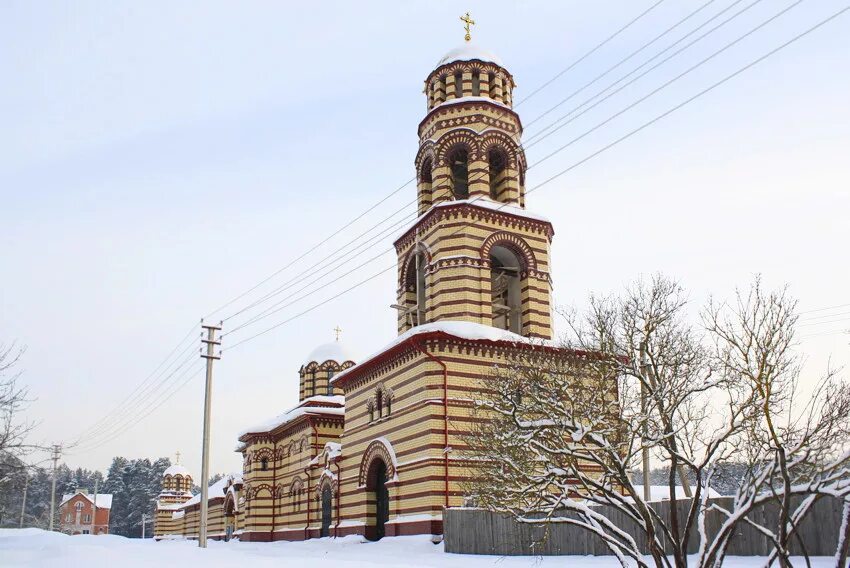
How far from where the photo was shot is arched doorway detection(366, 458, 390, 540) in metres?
30.1

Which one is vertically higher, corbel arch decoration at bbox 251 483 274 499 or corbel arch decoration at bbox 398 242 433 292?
corbel arch decoration at bbox 398 242 433 292

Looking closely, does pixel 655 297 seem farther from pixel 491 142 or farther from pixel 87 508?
pixel 87 508

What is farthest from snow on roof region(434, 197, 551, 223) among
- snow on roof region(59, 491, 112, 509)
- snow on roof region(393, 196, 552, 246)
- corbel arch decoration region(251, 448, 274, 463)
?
snow on roof region(59, 491, 112, 509)

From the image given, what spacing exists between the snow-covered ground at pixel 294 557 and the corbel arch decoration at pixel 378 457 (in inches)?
94.5

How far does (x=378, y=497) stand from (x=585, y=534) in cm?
1232

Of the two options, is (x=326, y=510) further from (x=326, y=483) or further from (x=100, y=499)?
(x=100, y=499)

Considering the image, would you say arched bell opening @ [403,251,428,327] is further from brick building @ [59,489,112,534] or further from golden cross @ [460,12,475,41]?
brick building @ [59,489,112,534]

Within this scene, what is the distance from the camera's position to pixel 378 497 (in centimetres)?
3061

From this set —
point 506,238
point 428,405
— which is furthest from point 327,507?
point 506,238

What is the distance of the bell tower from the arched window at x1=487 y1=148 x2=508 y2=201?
0.14 ft

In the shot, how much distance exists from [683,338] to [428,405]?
1267 centimetres

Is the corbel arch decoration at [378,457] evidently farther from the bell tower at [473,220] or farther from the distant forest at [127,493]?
the distant forest at [127,493]

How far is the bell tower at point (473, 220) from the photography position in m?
28.9

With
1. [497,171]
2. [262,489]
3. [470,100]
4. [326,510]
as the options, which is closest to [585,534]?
[497,171]
